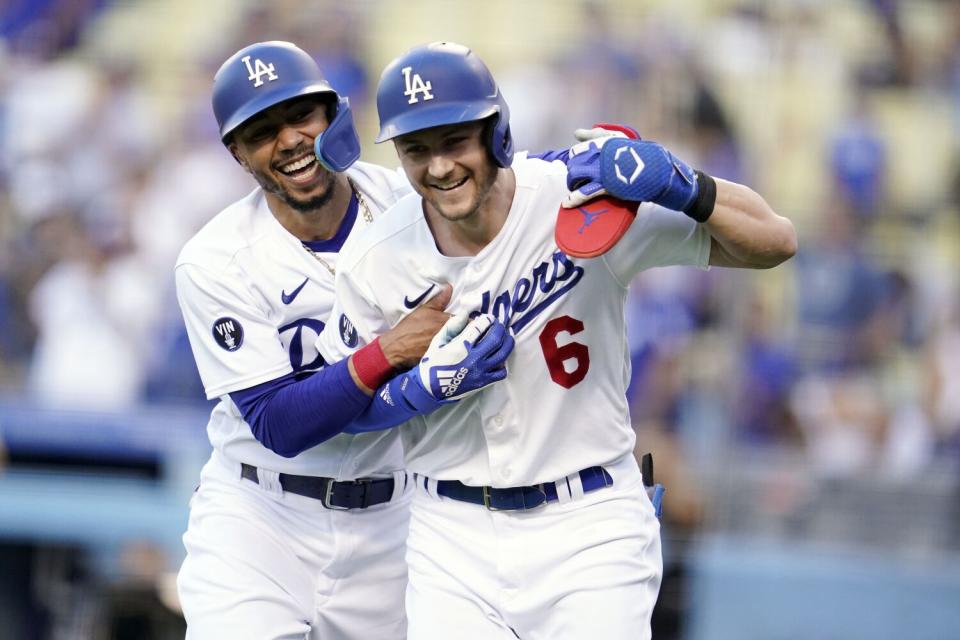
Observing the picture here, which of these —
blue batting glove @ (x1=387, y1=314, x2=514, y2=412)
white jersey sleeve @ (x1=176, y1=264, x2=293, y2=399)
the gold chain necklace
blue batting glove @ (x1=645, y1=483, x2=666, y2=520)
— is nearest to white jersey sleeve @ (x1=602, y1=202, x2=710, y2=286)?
blue batting glove @ (x1=387, y1=314, x2=514, y2=412)

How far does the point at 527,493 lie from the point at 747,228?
883mm

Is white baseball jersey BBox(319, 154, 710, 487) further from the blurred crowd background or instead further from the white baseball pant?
the blurred crowd background

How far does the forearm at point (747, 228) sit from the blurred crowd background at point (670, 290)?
13.6 ft

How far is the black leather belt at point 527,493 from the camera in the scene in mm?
3703

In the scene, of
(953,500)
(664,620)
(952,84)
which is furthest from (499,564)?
(952,84)

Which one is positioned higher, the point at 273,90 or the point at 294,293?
the point at 273,90

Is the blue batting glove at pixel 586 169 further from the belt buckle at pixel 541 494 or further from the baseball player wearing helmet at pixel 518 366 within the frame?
the belt buckle at pixel 541 494

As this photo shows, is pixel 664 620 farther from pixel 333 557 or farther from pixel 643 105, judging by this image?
pixel 333 557

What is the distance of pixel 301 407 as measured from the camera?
3.89 metres

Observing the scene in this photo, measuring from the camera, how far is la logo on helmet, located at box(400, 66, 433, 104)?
136 inches

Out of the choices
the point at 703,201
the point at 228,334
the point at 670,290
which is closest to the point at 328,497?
the point at 228,334

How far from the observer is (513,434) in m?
3.69

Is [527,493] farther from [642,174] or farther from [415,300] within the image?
[642,174]

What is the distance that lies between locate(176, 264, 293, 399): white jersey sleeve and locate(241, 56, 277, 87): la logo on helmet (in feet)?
1.84
